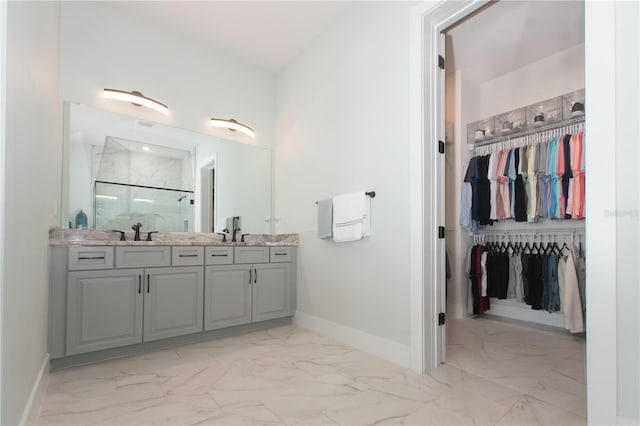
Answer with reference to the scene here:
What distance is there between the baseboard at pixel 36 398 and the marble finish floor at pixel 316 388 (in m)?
0.04

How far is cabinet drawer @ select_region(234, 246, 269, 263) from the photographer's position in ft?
9.76

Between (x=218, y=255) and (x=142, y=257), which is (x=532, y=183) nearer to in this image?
(x=218, y=255)

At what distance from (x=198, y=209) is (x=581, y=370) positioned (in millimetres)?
3269

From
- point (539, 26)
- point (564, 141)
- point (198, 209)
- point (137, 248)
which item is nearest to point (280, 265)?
point (198, 209)

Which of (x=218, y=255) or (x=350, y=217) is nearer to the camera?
(x=350, y=217)

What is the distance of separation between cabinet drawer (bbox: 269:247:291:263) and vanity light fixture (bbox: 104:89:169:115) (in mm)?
1678

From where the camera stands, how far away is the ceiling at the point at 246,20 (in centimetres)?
276

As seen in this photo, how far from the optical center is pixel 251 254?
3057mm

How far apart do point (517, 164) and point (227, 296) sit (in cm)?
312

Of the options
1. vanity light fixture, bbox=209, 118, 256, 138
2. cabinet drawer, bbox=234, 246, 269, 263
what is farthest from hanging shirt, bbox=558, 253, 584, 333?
vanity light fixture, bbox=209, 118, 256, 138

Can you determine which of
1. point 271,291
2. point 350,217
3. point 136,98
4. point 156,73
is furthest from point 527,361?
point 156,73

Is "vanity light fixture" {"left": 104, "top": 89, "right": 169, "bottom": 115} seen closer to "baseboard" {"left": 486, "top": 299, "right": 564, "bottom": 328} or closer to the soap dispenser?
the soap dispenser

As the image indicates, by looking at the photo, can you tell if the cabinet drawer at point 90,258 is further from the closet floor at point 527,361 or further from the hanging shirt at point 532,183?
the hanging shirt at point 532,183

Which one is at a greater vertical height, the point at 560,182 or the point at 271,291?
the point at 560,182
